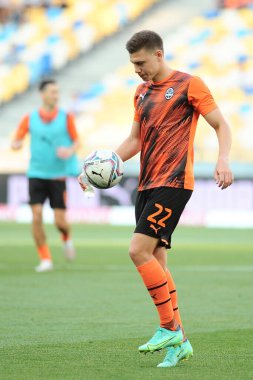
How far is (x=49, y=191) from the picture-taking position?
13766 millimetres

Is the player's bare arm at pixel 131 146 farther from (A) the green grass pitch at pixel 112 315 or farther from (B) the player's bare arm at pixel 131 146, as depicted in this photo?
(A) the green grass pitch at pixel 112 315

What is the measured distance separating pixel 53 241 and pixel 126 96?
11.9 m

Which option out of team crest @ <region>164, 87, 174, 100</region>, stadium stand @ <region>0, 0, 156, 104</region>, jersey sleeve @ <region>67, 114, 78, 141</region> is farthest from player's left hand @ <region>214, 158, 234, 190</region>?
stadium stand @ <region>0, 0, 156, 104</region>

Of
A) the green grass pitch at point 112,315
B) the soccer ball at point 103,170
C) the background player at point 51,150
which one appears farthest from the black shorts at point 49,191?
the soccer ball at point 103,170

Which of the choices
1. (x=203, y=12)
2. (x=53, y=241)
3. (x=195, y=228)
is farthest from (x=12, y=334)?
(x=203, y=12)

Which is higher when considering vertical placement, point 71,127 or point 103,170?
point 103,170

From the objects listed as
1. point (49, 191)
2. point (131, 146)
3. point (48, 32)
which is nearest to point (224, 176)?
point (131, 146)

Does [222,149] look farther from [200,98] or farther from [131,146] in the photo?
[131,146]

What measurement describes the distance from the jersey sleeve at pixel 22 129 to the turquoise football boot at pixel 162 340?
7.57 m

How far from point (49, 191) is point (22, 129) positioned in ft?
3.05

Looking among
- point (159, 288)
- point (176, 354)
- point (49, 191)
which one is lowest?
point (49, 191)

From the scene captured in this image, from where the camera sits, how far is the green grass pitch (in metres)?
6.29

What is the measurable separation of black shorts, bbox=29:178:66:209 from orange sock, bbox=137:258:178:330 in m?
7.02

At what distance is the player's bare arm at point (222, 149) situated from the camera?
6.33m
